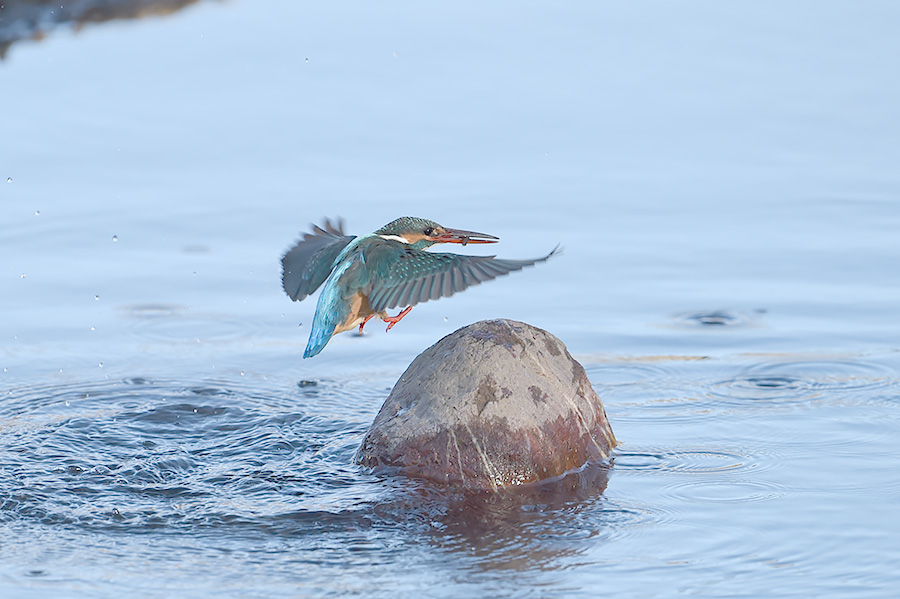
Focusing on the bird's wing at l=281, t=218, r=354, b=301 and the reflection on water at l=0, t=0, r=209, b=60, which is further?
the reflection on water at l=0, t=0, r=209, b=60

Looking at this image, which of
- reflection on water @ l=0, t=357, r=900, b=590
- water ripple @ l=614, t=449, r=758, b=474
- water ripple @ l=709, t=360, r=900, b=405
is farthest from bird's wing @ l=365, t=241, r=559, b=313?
water ripple @ l=709, t=360, r=900, b=405

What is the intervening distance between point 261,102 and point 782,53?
4112mm

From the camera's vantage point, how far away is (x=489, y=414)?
5.22m

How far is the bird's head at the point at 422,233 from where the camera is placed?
6.03 meters

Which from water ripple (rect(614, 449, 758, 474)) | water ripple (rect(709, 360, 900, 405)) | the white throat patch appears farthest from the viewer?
water ripple (rect(709, 360, 900, 405))

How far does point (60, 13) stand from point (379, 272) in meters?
7.95

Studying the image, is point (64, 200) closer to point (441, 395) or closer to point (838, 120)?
point (441, 395)

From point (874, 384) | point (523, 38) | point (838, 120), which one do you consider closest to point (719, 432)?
point (874, 384)

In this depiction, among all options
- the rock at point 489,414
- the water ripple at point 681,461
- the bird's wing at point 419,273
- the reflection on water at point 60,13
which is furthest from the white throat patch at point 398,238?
the reflection on water at point 60,13

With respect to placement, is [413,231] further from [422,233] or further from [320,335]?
[320,335]

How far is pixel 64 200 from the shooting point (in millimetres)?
8797

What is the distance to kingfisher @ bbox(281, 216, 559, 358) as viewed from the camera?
532cm

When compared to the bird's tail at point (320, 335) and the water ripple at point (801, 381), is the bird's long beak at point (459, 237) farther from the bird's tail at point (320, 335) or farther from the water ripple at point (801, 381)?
the water ripple at point (801, 381)

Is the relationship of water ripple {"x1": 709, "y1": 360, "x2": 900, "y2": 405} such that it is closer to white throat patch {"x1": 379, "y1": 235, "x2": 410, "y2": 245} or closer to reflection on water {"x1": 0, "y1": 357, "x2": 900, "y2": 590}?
reflection on water {"x1": 0, "y1": 357, "x2": 900, "y2": 590}
